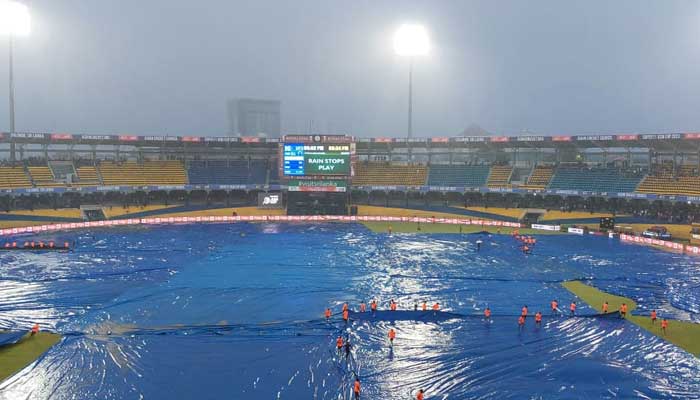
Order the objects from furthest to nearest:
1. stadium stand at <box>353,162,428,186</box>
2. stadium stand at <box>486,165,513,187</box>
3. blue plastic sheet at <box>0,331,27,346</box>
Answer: stadium stand at <box>353,162,428,186</box>
stadium stand at <box>486,165,513,187</box>
blue plastic sheet at <box>0,331,27,346</box>

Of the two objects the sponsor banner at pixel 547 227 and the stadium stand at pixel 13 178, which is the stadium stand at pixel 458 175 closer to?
the sponsor banner at pixel 547 227

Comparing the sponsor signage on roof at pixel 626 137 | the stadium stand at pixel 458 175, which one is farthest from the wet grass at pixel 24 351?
the sponsor signage on roof at pixel 626 137

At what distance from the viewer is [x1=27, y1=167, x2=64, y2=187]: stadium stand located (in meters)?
62.2

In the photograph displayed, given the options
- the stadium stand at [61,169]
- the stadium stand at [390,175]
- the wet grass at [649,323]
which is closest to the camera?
the wet grass at [649,323]

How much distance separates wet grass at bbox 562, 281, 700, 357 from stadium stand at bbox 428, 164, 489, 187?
137 feet

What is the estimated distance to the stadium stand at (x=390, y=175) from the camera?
74.4 meters

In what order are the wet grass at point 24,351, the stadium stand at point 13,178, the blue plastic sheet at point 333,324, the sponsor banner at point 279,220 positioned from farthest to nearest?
the stadium stand at point 13,178
the sponsor banner at point 279,220
the wet grass at point 24,351
the blue plastic sheet at point 333,324

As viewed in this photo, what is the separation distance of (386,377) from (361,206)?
53380 mm

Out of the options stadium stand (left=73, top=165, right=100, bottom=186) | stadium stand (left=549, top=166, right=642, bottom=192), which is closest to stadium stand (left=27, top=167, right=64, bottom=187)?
stadium stand (left=73, top=165, right=100, bottom=186)

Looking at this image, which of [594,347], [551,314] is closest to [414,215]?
[551,314]

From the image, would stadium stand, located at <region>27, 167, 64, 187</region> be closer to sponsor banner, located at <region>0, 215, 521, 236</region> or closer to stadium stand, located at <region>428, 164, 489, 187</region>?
sponsor banner, located at <region>0, 215, 521, 236</region>

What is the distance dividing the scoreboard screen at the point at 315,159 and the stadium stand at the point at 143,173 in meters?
19.9

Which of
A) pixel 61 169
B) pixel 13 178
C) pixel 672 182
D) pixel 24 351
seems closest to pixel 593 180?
pixel 672 182

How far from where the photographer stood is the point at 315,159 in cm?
6122
